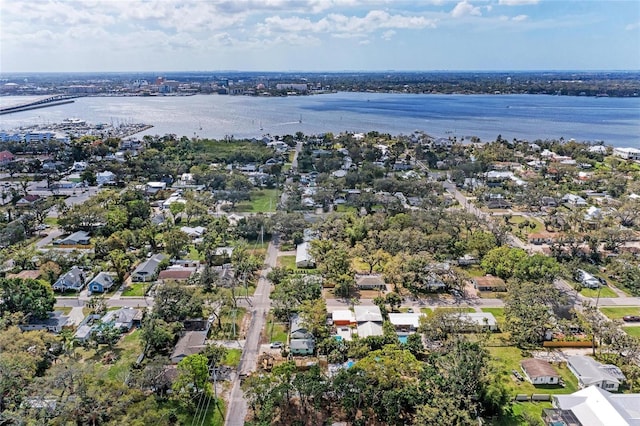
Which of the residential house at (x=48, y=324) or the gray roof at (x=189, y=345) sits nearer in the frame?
the gray roof at (x=189, y=345)

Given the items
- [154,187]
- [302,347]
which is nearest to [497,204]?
[302,347]

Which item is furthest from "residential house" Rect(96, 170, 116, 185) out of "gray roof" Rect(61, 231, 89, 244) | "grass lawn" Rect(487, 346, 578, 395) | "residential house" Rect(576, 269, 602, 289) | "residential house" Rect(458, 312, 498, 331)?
"residential house" Rect(576, 269, 602, 289)

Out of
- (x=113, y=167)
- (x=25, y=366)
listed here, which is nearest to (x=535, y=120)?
(x=113, y=167)

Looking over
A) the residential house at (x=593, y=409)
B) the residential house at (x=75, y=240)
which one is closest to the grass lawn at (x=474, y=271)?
the residential house at (x=593, y=409)

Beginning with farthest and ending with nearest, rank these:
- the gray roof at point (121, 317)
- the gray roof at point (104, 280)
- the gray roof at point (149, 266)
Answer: the gray roof at point (149, 266)
the gray roof at point (104, 280)
the gray roof at point (121, 317)

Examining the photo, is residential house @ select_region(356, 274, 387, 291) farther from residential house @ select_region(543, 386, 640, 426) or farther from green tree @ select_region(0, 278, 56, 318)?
green tree @ select_region(0, 278, 56, 318)

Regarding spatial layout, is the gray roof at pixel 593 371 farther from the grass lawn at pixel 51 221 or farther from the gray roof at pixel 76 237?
the grass lawn at pixel 51 221

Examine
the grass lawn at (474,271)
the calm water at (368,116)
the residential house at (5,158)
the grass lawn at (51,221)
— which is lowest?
the grass lawn at (474,271)
